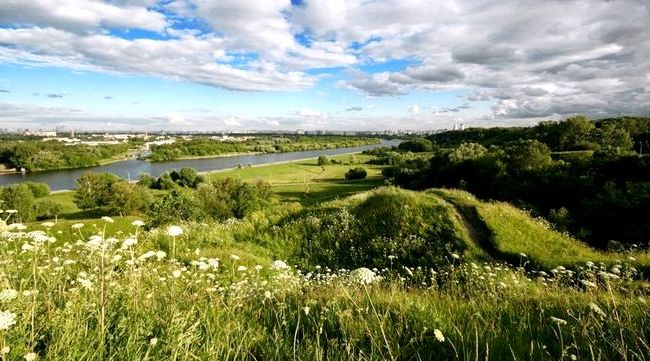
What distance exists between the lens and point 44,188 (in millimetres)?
94000

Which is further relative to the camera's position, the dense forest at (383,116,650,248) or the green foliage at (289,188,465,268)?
the dense forest at (383,116,650,248)

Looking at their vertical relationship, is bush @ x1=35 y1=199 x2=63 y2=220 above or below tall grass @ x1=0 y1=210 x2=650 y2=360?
below

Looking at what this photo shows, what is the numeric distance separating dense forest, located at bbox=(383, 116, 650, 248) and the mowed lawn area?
17.6m

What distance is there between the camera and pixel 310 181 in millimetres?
117312

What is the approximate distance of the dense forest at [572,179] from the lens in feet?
104

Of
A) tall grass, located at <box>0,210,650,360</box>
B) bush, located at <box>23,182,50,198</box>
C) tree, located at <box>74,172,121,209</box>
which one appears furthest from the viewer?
bush, located at <box>23,182,50,198</box>

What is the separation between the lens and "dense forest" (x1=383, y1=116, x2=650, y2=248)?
3184cm

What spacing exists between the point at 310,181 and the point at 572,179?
258 ft

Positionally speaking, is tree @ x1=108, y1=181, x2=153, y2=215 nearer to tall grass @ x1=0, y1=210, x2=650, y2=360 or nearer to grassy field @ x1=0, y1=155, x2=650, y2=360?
grassy field @ x1=0, y1=155, x2=650, y2=360

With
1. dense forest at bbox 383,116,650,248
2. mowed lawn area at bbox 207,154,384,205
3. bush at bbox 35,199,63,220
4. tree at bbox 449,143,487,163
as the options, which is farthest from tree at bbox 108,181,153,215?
tree at bbox 449,143,487,163

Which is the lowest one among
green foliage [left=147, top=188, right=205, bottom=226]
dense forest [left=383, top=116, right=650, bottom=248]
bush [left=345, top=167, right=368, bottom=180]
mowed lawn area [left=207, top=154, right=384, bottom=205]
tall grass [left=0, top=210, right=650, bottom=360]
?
mowed lawn area [left=207, top=154, right=384, bottom=205]

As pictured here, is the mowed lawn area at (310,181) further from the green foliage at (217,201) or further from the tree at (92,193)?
the tree at (92,193)

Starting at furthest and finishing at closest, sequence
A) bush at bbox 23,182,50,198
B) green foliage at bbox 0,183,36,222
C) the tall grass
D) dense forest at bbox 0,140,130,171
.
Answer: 1. dense forest at bbox 0,140,130,171
2. bush at bbox 23,182,50,198
3. green foliage at bbox 0,183,36,222
4. the tall grass

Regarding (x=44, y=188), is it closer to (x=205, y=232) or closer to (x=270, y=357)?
(x=205, y=232)
